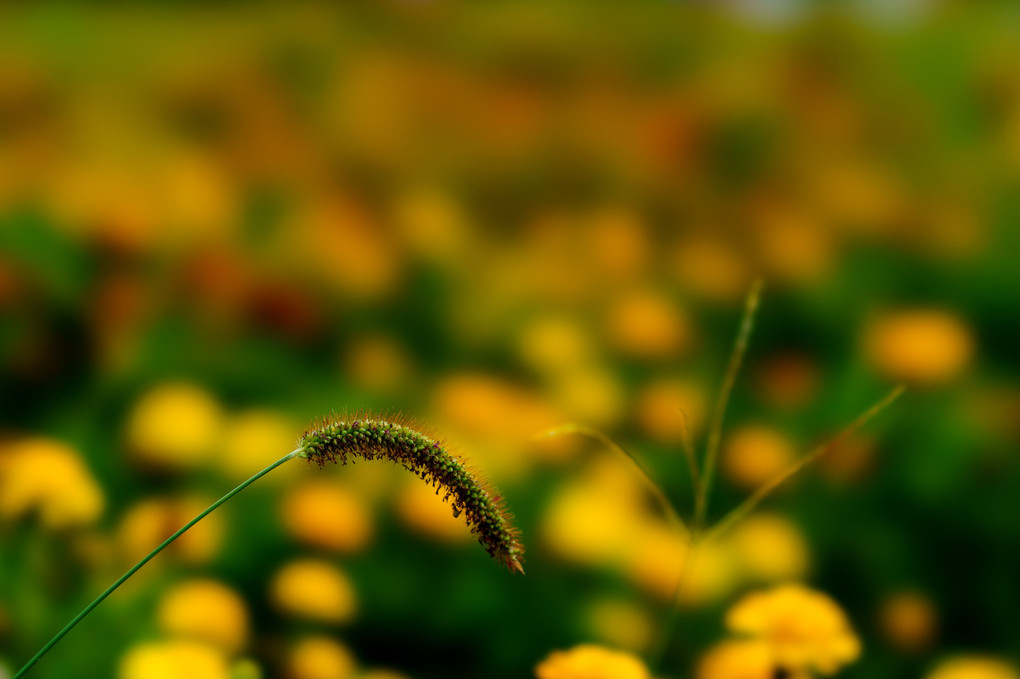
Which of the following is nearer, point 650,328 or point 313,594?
point 313,594

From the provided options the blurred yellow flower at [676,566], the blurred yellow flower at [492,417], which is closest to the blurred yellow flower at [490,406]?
the blurred yellow flower at [492,417]

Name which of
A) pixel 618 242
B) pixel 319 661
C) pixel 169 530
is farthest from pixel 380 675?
pixel 618 242

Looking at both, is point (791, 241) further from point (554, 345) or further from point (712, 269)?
point (554, 345)

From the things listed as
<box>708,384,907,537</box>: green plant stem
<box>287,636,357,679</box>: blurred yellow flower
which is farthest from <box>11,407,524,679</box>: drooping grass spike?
<box>287,636,357,679</box>: blurred yellow flower

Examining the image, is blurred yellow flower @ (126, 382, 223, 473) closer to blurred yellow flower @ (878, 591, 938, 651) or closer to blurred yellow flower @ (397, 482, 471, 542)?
blurred yellow flower @ (397, 482, 471, 542)

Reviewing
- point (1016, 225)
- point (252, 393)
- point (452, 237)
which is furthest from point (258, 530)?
point (1016, 225)

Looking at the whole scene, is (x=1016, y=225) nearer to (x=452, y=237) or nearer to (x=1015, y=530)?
(x=1015, y=530)

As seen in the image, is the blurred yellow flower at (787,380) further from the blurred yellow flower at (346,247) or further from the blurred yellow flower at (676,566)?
the blurred yellow flower at (346,247)
